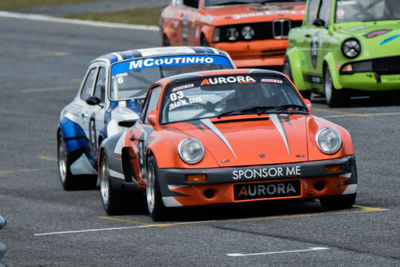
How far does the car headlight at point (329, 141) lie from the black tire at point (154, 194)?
1345 millimetres

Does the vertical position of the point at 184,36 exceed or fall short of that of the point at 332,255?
it falls short

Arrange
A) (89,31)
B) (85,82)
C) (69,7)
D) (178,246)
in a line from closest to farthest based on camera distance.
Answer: (178,246) → (85,82) → (89,31) → (69,7)

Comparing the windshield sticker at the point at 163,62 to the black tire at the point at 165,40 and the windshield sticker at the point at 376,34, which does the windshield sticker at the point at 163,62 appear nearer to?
the windshield sticker at the point at 376,34

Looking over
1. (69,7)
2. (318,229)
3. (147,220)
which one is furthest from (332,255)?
(69,7)

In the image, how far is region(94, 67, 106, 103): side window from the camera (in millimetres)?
13757

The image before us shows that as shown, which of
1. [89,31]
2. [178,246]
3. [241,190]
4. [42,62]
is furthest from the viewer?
[89,31]

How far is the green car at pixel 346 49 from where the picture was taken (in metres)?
17.3

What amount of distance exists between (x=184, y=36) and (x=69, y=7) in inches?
920

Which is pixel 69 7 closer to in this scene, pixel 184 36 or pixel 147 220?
pixel 184 36

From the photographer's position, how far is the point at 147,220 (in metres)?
10.7

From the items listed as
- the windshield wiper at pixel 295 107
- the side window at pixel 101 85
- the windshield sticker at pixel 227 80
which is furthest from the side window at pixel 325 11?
the windshield wiper at pixel 295 107

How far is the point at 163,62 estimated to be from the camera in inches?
543

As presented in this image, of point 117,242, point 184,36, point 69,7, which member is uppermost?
point 117,242

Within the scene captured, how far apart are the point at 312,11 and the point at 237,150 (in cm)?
953
